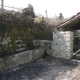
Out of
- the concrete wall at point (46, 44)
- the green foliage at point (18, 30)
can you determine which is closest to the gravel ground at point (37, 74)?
the green foliage at point (18, 30)

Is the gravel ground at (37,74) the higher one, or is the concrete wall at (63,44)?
the concrete wall at (63,44)

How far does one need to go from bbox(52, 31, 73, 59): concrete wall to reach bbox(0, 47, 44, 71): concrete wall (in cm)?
116

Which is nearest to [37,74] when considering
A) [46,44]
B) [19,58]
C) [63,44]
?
[19,58]

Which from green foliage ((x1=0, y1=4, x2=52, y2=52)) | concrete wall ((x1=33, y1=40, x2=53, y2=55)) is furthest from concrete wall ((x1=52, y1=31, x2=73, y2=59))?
green foliage ((x1=0, y1=4, x2=52, y2=52))

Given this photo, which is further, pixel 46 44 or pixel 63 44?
pixel 46 44

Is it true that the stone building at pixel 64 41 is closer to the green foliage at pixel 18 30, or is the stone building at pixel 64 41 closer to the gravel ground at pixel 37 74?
the green foliage at pixel 18 30

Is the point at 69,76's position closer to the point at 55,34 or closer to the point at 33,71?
the point at 33,71

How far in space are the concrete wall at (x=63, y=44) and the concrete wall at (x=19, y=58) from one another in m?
1.16

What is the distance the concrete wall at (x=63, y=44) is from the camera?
24.1ft

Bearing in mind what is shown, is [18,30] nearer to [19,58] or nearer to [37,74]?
[19,58]

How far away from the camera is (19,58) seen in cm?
636

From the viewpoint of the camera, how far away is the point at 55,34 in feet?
26.2

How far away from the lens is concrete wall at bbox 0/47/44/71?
555 centimetres

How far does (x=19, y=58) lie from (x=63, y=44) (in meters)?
3.12
